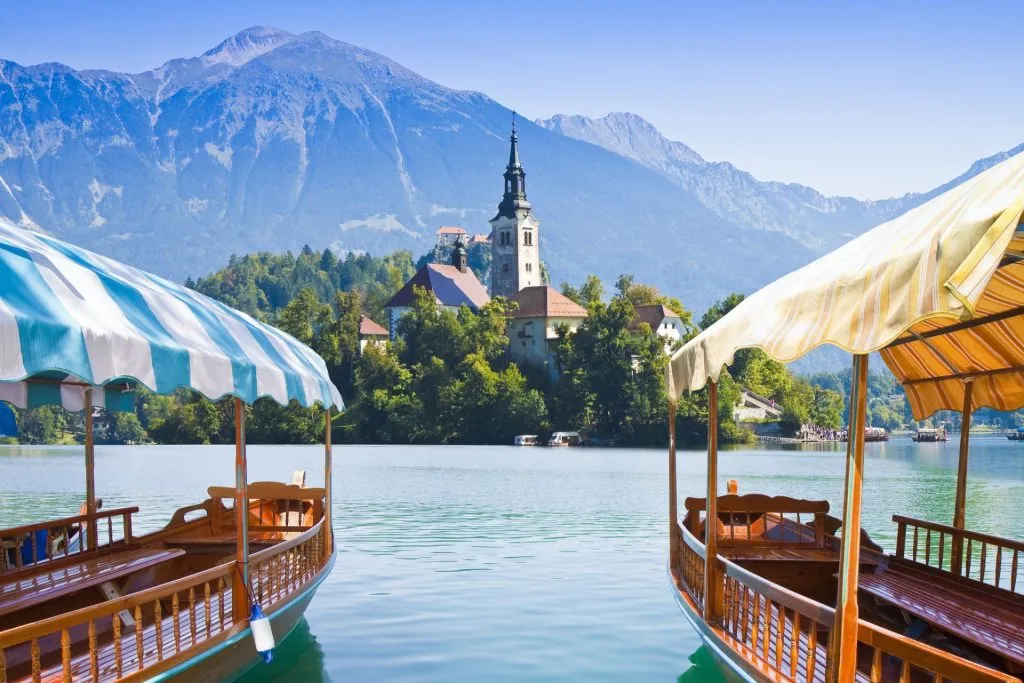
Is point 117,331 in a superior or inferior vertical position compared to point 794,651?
superior

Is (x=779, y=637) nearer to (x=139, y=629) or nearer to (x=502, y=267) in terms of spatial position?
(x=139, y=629)

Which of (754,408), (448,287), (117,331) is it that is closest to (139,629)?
(117,331)

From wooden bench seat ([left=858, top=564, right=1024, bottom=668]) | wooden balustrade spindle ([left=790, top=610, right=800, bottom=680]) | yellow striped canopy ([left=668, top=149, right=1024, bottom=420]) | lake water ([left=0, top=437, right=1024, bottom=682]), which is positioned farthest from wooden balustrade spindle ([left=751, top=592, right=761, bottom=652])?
lake water ([left=0, top=437, right=1024, bottom=682])

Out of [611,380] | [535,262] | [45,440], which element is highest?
[535,262]

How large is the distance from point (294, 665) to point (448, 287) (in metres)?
130

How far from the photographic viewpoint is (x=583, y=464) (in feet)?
213

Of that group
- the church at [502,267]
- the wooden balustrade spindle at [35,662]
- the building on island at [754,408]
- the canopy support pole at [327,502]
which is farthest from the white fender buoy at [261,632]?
the church at [502,267]

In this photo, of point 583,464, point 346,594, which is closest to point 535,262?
point 583,464

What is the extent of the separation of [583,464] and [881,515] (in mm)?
30947

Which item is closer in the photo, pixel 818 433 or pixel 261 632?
pixel 261 632

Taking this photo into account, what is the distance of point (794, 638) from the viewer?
759cm

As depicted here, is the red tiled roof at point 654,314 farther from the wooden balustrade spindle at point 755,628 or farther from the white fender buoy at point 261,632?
the wooden balustrade spindle at point 755,628

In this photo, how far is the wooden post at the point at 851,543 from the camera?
6402mm

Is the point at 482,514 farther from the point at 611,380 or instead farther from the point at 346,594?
the point at 611,380
